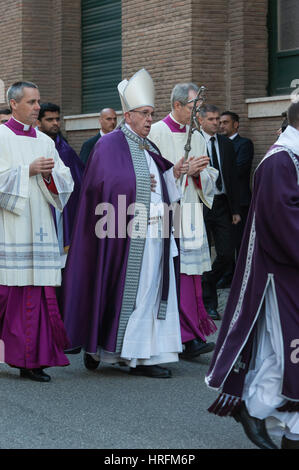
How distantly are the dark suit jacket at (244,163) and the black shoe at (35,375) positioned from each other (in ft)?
17.2

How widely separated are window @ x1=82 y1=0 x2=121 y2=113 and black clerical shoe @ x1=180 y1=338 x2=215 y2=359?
8692 millimetres

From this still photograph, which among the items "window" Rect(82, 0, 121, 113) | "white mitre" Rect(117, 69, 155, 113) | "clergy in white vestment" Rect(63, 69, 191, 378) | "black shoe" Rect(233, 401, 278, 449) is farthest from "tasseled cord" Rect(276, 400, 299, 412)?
"window" Rect(82, 0, 121, 113)

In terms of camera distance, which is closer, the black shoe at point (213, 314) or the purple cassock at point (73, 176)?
the purple cassock at point (73, 176)

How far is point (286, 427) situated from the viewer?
16.9 ft

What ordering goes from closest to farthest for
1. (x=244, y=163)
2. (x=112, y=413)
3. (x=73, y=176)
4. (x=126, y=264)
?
(x=112, y=413) → (x=126, y=264) → (x=73, y=176) → (x=244, y=163)

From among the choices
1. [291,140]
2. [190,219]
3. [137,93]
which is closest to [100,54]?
[190,219]

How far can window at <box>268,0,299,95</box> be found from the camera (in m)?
12.8

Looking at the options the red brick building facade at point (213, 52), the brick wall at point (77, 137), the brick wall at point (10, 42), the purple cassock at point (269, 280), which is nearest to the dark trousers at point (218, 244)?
the red brick building facade at point (213, 52)

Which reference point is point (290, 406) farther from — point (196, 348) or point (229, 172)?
point (229, 172)

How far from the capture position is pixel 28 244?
757cm

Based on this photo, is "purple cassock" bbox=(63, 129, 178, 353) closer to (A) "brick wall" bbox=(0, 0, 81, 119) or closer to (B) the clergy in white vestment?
(B) the clergy in white vestment

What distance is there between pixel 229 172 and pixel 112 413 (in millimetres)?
4739

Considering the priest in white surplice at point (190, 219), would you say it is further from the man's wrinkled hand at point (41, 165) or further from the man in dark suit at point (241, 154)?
the man in dark suit at point (241, 154)

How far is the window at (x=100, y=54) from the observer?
16438 millimetres
